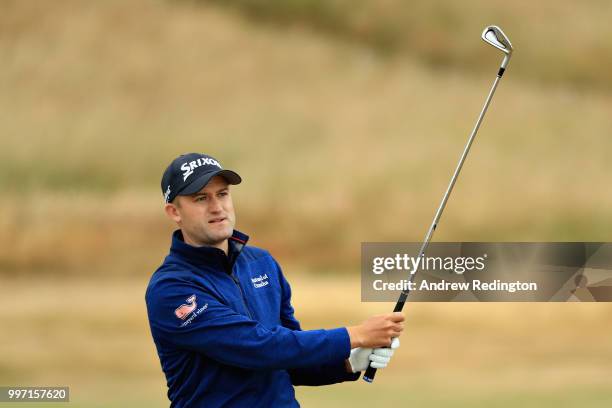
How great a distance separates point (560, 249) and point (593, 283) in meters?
0.58

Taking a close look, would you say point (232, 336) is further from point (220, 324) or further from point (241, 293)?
point (241, 293)

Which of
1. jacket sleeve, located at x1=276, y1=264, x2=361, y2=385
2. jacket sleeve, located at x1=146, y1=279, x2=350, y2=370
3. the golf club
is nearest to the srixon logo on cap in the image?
jacket sleeve, located at x1=146, y1=279, x2=350, y2=370

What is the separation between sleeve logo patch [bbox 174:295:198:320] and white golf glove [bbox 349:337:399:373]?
0.64 meters

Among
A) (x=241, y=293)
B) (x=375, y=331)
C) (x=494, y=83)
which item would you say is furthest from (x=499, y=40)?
(x=241, y=293)

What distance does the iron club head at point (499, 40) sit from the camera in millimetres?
4004

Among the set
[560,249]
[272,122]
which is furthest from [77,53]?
[560,249]

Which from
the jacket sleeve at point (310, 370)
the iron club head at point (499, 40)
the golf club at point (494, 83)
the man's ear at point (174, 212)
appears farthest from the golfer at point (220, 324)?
the iron club head at point (499, 40)

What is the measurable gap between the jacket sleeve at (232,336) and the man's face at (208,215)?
0.19 m

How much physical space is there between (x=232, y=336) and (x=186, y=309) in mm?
180

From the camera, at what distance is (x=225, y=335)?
3.31 meters

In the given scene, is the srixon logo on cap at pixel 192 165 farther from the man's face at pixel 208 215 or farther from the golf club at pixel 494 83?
the golf club at pixel 494 83

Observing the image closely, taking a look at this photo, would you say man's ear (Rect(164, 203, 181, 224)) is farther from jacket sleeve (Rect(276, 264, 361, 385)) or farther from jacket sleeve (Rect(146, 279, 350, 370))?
jacket sleeve (Rect(276, 264, 361, 385))

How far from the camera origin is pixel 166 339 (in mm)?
3424

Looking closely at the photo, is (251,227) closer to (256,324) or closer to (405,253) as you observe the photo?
(405,253)
